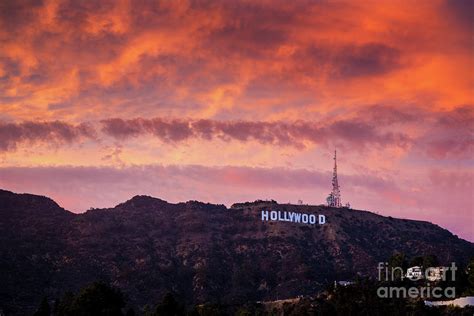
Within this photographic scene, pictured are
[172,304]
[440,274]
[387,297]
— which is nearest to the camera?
[172,304]

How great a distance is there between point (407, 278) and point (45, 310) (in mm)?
93833

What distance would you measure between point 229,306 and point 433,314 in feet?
263

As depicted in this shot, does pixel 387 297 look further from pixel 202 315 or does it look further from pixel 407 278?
pixel 202 315

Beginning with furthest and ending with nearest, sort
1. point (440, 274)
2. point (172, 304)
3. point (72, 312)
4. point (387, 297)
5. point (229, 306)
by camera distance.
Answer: point (229, 306) → point (440, 274) → point (387, 297) → point (172, 304) → point (72, 312)

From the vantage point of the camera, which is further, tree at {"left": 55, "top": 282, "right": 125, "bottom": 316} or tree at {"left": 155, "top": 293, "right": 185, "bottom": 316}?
tree at {"left": 155, "top": 293, "right": 185, "bottom": 316}

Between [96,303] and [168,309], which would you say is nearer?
[96,303]

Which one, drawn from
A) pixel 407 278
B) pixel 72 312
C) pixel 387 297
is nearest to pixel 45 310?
pixel 72 312

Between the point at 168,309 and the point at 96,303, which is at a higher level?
the point at 96,303

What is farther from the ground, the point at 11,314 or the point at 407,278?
the point at 407,278

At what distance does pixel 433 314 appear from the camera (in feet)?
429

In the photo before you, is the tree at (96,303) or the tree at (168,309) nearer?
the tree at (96,303)

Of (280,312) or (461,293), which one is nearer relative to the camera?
(461,293)

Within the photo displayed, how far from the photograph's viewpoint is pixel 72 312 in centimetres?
12850

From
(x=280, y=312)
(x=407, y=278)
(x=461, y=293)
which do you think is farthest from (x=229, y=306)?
(x=461, y=293)
